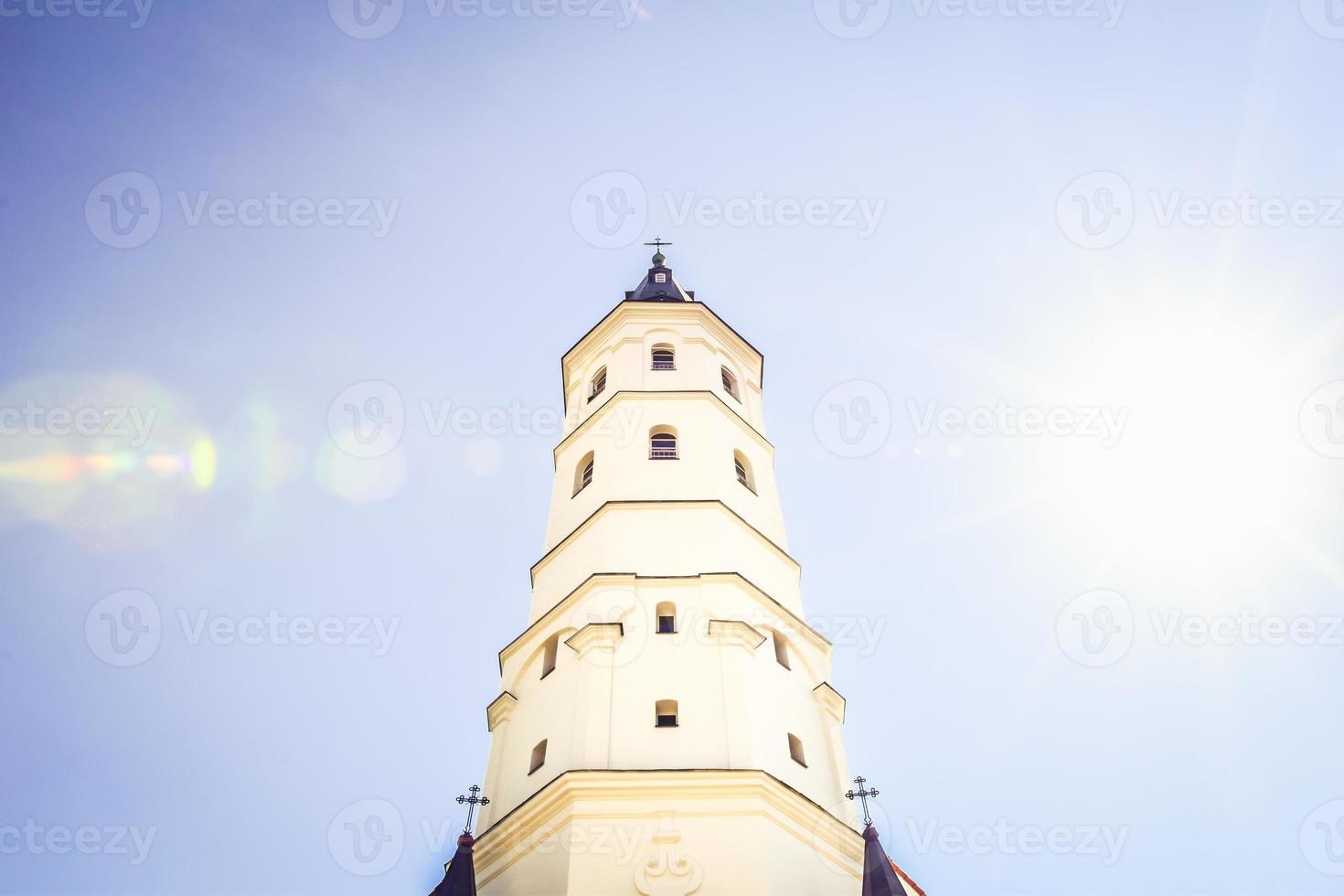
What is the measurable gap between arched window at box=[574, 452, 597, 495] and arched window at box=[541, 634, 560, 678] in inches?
205

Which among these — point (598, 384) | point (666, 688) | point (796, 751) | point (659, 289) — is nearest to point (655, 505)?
point (666, 688)

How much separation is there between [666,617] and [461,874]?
6424 mm

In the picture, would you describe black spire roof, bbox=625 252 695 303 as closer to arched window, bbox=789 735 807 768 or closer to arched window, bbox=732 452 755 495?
arched window, bbox=732 452 755 495

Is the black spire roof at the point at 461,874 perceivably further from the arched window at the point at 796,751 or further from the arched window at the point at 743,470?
Result: the arched window at the point at 743,470

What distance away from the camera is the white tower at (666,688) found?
17.2 meters

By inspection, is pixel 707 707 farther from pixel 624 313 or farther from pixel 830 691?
pixel 624 313

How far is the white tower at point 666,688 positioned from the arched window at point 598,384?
1.06 m

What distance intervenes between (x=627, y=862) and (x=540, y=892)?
154 centimetres

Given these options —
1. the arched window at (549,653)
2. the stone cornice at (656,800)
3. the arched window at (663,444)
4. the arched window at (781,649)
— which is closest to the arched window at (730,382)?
the arched window at (663,444)

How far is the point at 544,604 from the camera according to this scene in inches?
931

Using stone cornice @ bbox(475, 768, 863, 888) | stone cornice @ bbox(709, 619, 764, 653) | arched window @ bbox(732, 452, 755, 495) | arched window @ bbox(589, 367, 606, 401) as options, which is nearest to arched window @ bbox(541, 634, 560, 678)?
stone cornice @ bbox(709, 619, 764, 653)

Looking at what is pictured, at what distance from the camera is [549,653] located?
22.2 metres

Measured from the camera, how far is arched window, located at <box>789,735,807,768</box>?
788 inches

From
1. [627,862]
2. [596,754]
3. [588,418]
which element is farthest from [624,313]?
[627,862]
